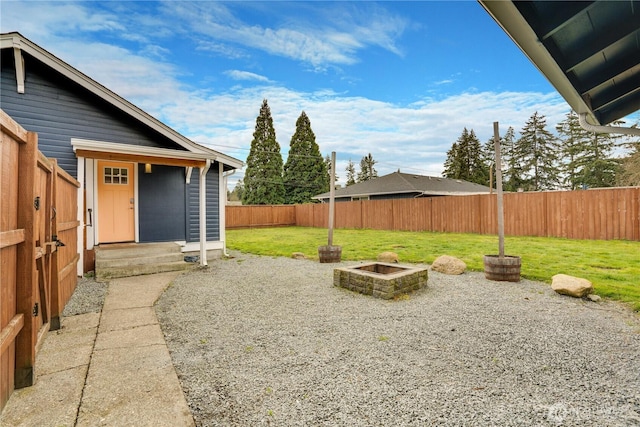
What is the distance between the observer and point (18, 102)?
18.7ft

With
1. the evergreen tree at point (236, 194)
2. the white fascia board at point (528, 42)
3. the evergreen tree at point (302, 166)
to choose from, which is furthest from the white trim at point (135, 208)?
the evergreen tree at point (236, 194)

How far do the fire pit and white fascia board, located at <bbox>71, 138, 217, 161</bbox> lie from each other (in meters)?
3.85

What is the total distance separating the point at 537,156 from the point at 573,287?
32136mm

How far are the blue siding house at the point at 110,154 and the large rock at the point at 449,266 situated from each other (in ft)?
15.7

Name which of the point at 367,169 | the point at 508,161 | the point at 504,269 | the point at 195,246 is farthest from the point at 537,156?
the point at 195,246

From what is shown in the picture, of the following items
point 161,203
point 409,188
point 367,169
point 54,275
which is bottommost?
point 54,275

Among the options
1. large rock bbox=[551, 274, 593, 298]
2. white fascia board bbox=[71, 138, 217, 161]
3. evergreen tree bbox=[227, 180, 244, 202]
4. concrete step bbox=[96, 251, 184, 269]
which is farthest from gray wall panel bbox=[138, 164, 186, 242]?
evergreen tree bbox=[227, 180, 244, 202]

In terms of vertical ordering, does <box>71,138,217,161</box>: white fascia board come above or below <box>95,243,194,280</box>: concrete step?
above

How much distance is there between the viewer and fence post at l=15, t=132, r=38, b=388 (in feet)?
6.56

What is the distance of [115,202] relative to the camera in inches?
259

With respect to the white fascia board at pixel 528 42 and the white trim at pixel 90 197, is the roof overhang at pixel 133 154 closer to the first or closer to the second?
the white trim at pixel 90 197

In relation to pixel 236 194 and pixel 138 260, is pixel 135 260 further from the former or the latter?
pixel 236 194

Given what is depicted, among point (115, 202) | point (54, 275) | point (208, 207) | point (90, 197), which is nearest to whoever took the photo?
point (54, 275)

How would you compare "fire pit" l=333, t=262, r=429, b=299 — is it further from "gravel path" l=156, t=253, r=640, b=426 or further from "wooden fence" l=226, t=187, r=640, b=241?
"wooden fence" l=226, t=187, r=640, b=241
